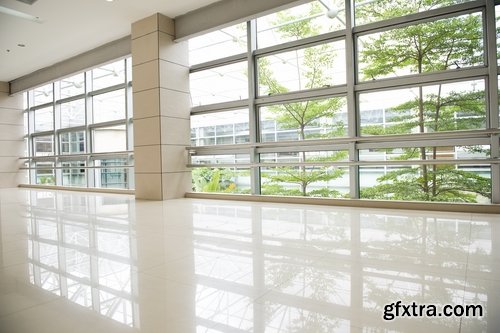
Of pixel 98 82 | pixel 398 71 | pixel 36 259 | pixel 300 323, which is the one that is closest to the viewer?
pixel 300 323

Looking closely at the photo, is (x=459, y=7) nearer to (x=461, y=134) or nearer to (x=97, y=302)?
(x=461, y=134)

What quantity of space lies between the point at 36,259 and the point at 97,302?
1089 millimetres

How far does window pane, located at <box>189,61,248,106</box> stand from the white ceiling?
1.22m

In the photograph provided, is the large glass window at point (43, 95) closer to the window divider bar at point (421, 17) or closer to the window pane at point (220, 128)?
the window pane at point (220, 128)

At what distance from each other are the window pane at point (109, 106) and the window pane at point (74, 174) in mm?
1451

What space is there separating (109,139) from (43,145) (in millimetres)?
3950

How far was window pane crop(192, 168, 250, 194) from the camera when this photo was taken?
20.5 ft

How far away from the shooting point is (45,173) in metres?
10.6

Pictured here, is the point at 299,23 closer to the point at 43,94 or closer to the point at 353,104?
the point at 353,104

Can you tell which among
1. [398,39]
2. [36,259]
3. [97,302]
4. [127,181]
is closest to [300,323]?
[97,302]

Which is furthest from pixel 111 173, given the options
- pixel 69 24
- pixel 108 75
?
pixel 69 24

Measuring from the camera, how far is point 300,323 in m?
1.31

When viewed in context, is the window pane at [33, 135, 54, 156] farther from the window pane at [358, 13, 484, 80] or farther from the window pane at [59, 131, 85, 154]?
the window pane at [358, 13, 484, 80]

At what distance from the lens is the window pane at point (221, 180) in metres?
6.23
